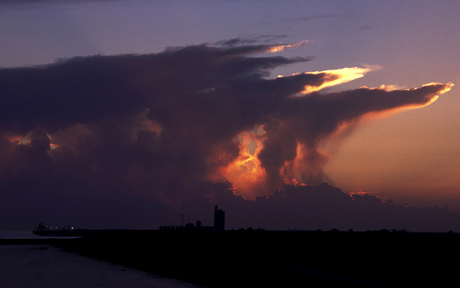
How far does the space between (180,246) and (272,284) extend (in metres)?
48.2

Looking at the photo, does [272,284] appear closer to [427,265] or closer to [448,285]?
[427,265]

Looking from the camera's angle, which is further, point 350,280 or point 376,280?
point 376,280

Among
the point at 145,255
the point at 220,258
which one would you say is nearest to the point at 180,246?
the point at 145,255

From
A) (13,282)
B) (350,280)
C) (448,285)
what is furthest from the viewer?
(13,282)

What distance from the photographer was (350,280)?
88.4 feet

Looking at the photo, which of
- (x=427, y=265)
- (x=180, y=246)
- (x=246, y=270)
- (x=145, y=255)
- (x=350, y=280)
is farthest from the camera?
(x=145, y=255)

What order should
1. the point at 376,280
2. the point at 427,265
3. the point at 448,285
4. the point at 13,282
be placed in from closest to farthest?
the point at 448,285
the point at 376,280
the point at 427,265
the point at 13,282

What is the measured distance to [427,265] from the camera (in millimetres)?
33000

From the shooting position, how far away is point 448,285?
81.0 feet

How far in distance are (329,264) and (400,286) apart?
12060 mm

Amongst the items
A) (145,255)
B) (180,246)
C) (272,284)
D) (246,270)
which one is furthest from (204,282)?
(145,255)

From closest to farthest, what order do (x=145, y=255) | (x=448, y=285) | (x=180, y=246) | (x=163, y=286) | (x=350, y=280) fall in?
(x=448, y=285), (x=350, y=280), (x=163, y=286), (x=180, y=246), (x=145, y=255)

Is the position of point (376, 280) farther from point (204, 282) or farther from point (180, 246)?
point (180, 246)

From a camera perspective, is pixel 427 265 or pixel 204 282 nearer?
pixel 427 265
